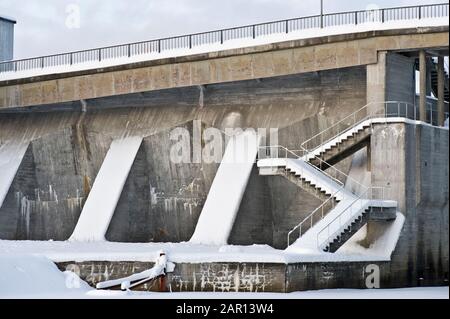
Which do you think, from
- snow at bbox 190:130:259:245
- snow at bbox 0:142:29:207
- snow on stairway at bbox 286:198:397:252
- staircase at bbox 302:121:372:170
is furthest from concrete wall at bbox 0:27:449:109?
snow on stairway at bbox 286:198:397:252

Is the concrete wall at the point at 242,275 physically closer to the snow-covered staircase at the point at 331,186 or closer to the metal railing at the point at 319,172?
the snow-covered staircase at the point at 331,186

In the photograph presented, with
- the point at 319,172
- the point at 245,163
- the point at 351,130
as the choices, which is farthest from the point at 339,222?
the point at 245,163

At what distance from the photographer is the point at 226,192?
40281mm

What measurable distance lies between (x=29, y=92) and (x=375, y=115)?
63.3 feet

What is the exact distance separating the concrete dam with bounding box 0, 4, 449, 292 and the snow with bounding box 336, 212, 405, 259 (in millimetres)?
46

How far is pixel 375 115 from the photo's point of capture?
38000 millimetres

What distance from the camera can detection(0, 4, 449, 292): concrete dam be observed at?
33562 millimetres

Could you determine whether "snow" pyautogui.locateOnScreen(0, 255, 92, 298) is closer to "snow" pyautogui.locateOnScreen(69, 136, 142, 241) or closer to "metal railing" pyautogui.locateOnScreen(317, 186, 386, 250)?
"metal railing" pyautogui.locateOnScreen(317, 186, 386, 250)

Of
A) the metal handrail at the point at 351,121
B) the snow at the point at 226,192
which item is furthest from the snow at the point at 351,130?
the snow at the point at 226,192

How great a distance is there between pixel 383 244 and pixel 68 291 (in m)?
11.2

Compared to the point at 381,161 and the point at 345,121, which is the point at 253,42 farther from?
the point at 381,161

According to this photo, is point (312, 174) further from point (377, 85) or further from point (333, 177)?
point (377, 85)
